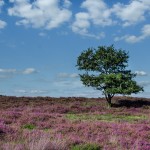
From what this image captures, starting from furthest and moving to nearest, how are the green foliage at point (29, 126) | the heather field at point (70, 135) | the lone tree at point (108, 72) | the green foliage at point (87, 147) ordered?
the lone tree at point (108, 72) < the green foliage at point (29, 126) < the green foliage at point (87, 147) < the heather field at point (70, 135)

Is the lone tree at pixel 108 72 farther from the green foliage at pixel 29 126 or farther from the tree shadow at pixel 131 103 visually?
the green foliage at pixel 29 126

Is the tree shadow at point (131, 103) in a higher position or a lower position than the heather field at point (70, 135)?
higher

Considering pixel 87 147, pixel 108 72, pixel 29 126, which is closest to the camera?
pixel 87 147

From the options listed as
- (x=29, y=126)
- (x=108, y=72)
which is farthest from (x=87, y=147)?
(x=108, y=72)

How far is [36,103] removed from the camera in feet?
167

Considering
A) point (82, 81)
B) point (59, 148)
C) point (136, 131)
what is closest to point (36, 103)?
point (82, 81)

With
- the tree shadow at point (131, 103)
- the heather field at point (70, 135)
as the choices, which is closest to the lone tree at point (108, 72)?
the tree shadow at point (131, 103)

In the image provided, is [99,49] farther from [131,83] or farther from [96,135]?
[96,135]

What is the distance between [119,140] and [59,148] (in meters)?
4.72

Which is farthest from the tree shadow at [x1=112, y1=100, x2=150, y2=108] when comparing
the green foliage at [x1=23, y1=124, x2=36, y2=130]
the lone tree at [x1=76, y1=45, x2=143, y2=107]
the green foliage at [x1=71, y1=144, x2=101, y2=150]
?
the green foliage at [x1=71, y1=144, x2=101, y2=150]

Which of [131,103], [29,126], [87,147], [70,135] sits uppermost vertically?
[131,103]

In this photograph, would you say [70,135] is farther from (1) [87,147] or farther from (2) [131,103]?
(2) [131,103]

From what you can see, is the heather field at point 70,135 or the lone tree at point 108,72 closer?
the heather field at point 70,135

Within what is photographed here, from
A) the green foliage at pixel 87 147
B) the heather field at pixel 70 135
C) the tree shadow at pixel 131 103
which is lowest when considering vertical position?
the green foliage at pixel 87 147
